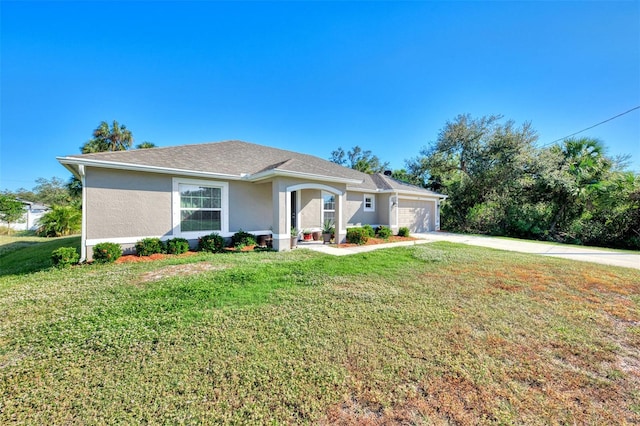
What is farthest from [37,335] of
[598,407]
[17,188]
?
[17,188]

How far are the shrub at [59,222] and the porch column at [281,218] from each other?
17.1m

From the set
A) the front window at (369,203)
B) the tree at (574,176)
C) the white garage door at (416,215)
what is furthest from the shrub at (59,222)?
the tree at (574,176)

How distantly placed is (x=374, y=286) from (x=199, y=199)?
7671mm

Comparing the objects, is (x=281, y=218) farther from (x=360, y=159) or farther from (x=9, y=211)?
(x=360, y=159)

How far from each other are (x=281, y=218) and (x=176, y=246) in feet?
12.6

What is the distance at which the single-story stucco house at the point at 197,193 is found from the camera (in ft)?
25.2

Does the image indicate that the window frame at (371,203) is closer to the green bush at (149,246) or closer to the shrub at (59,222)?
the green bush at (149,246)

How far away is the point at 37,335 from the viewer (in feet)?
10.9

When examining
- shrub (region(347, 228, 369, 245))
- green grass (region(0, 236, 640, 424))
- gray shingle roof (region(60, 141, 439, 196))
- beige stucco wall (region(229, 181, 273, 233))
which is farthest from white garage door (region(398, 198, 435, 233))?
green grass (region(0, 236, 640, 424))

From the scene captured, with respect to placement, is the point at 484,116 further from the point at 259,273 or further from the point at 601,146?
the point at 259,273

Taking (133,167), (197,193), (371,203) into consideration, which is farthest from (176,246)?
(371,203)

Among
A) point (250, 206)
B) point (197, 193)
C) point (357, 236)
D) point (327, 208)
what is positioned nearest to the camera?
point (197, 193)

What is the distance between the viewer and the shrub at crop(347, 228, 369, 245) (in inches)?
442

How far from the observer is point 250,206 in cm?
1054
